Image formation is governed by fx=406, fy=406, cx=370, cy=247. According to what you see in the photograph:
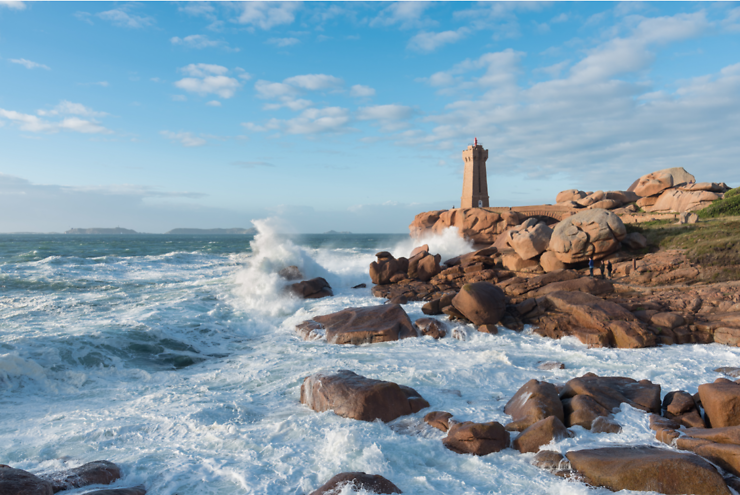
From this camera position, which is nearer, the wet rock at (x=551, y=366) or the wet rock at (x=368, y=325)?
the wet rock at (x=551, y=366)

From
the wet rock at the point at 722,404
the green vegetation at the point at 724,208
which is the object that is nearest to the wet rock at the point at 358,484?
the wet rock at the point at 722,404

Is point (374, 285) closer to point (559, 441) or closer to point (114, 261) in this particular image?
point (559, 441)

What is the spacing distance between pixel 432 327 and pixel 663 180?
2358 centimetres

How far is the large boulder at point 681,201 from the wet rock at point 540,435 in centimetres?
2478

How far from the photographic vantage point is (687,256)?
1596cm

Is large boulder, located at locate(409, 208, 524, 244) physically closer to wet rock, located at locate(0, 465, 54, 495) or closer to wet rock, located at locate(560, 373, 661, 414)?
wet rock, located at locate(560, 373, 661, 414)

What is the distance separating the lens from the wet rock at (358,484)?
5.03 m

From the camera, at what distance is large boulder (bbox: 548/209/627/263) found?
1784 centimetres

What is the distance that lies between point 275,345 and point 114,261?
1045 inches

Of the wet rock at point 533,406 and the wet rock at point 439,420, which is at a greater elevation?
the wet rock at point 533,406

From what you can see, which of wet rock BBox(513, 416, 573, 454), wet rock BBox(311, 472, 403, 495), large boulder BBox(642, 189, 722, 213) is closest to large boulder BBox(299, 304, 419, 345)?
wet rock BBox(513, 416, 573, 454)

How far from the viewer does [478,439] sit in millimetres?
6137

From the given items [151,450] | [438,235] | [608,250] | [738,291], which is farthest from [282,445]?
[438,235]

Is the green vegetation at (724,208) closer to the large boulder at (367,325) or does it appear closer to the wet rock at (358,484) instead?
the large boulder at (367,325)
